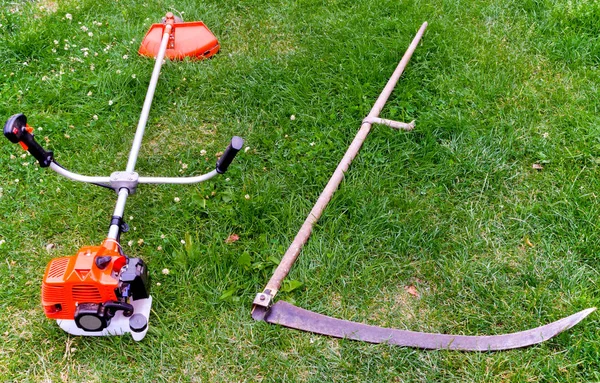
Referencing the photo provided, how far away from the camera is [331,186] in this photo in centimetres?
293

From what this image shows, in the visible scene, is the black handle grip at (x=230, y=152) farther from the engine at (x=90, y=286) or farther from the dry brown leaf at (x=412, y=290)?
the dry brown leaf at (x=412, y=290)

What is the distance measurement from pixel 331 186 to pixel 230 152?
94 centimetres

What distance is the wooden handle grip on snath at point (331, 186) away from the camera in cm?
253

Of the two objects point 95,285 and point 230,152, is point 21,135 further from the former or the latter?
point 230,152

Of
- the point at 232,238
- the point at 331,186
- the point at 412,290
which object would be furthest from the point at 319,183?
the point at 412,290

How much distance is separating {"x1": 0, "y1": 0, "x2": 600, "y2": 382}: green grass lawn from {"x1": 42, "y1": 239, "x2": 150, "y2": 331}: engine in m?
0.26

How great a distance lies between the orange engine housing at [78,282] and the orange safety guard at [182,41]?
2116 mm

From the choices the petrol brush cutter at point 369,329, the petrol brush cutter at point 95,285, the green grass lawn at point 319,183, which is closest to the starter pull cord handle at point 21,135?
the petrol brush cutter at point 95,285

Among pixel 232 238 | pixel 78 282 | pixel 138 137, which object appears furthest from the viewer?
pixel 138 137

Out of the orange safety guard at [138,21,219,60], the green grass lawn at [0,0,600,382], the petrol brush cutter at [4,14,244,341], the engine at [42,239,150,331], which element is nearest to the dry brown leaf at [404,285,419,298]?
the green grass lawn at [0,0,600,382]

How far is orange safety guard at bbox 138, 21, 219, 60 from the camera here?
3.80 meters

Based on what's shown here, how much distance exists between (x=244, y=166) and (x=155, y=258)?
0.82 meters

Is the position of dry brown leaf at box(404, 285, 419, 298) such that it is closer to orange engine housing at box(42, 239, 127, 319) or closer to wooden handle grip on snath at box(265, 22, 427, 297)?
wooden handle grip on snath at box(265, 22, 427, 297)

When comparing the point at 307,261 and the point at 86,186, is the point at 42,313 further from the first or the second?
the point at 307,261
